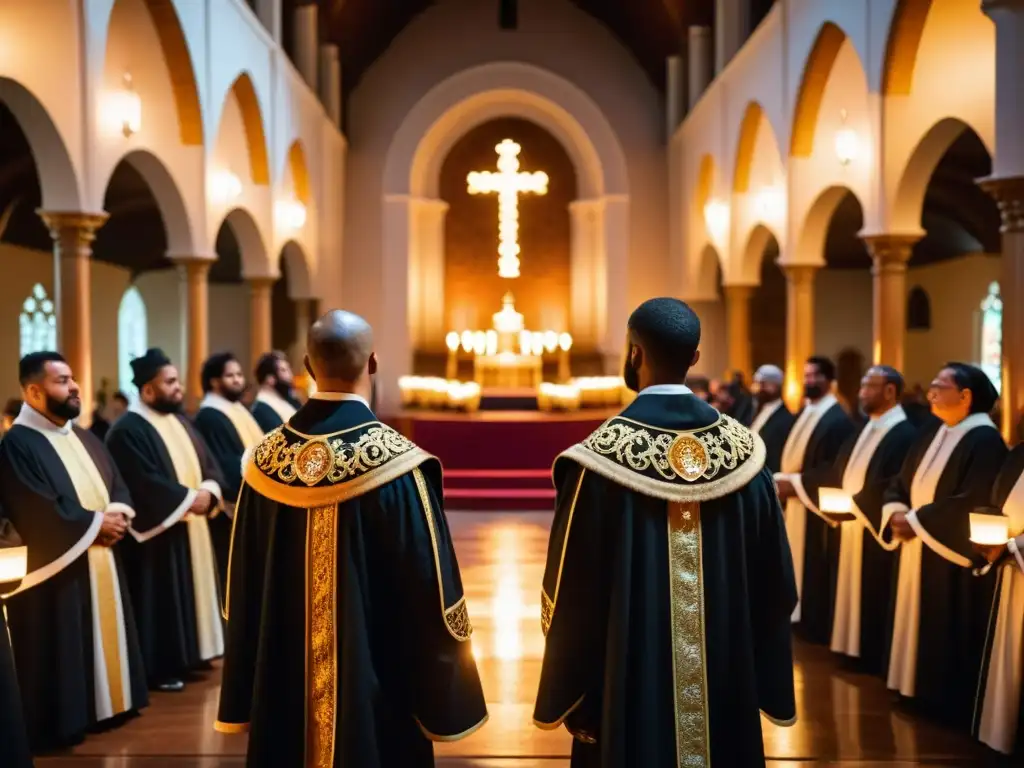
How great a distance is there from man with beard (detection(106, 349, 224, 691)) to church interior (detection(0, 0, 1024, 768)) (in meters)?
0.26

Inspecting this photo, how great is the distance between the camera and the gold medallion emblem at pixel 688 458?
3.12 m

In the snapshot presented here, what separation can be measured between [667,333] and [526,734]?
9.59 feet

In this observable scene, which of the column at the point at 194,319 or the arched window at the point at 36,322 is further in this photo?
the arched window at the point at 36,322

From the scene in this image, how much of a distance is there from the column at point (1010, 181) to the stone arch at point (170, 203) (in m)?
7.49

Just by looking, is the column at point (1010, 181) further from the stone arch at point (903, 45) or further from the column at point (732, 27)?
the column at point (732, 27)

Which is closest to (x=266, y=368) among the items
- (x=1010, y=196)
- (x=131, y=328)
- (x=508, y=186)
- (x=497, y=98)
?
(x=1010, y=196)

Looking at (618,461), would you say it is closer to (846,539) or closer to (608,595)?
(608,595)

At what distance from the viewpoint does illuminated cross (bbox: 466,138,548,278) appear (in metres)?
20.5

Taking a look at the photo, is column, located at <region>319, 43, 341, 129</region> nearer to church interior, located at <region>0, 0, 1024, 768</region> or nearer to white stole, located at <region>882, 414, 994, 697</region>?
church interior, located at <region>0, 0, 1024, 768</region>

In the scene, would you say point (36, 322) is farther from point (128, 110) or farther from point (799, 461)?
point (799, 461)

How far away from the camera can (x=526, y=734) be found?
5.34 m

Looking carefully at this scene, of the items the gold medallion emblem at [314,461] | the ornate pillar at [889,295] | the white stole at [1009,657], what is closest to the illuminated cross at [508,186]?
the ornate pillar at [889,295]

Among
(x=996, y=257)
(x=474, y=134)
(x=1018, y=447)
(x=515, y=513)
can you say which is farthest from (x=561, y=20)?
(x=1018, y=447)

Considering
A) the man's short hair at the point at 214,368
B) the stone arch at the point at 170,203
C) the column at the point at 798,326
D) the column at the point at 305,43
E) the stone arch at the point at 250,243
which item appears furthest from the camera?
the column at the point at 305,43
